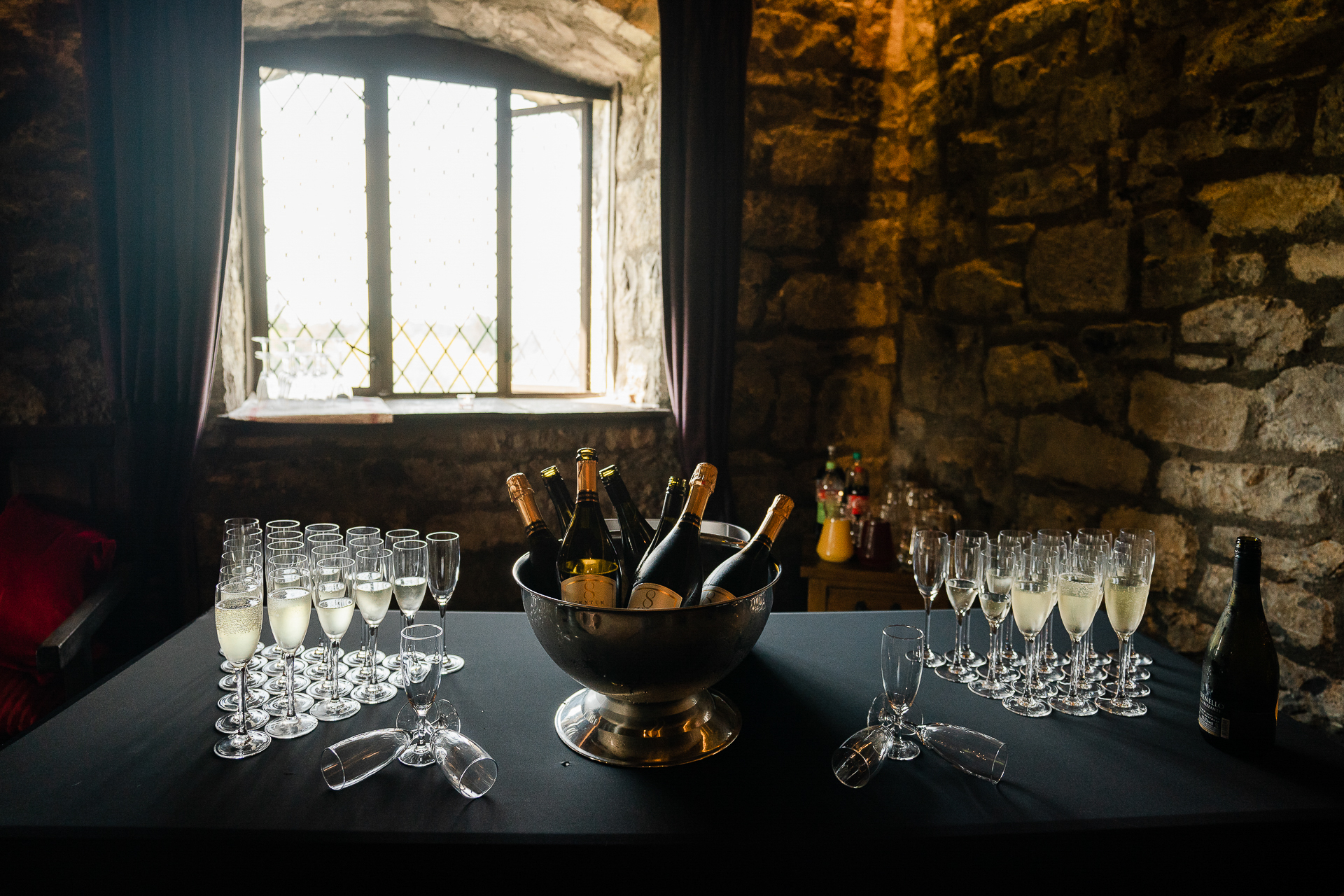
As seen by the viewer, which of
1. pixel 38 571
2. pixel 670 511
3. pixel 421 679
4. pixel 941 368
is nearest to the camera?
pixel 421 679

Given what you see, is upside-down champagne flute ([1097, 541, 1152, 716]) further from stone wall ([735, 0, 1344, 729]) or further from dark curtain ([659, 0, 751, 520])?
dark curtain ([659, 0, 751, 520])

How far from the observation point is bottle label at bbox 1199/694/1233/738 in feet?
3.23

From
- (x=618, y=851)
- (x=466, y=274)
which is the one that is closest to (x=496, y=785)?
(x=618, y=851)

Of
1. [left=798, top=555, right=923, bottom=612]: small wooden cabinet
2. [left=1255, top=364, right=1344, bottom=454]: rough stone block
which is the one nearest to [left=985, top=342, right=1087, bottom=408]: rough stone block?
[left=1255, top=364, right=1344, bottom=454]: rough stone block

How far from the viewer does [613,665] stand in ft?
3.00

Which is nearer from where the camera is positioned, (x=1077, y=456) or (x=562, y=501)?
(x=562, y=501)

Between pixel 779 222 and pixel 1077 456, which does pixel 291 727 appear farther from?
pixel 779 222

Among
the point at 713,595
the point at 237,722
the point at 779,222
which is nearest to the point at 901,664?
the point at 713,595

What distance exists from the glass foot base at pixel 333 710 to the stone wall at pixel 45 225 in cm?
172

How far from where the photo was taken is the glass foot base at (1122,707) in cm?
109

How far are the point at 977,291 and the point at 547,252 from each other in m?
1.56

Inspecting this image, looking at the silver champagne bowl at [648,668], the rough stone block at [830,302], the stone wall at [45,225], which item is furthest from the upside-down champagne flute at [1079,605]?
the stone wall at [45,225]

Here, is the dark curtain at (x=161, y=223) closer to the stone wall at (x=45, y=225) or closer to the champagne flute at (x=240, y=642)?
the stone wall at (x=45, y=225)

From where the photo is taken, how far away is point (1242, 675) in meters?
1.01
